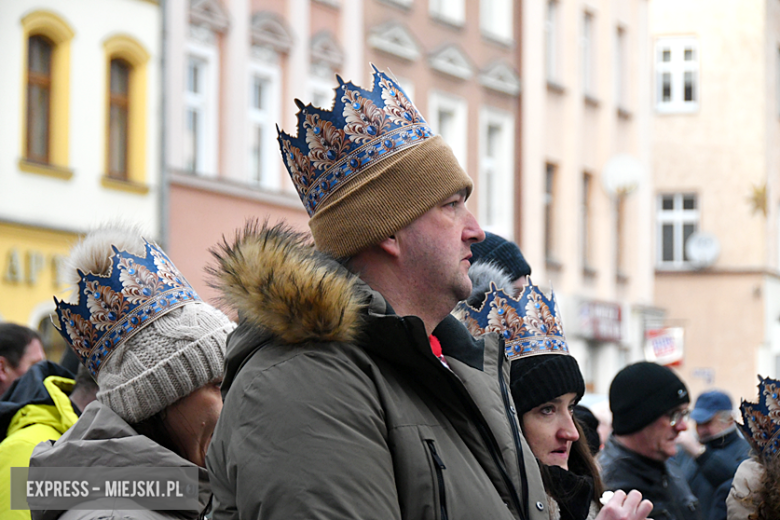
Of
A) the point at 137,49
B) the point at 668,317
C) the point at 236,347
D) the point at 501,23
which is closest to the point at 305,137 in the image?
the point at 236,347

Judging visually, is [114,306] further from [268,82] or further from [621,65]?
[621,65]

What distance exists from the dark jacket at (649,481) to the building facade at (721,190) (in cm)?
2712

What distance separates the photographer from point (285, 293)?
2.53 meters

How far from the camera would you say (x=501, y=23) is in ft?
80.0

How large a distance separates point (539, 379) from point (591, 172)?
2322 centimetres

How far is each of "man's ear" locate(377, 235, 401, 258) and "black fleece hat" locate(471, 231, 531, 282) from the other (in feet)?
5.76

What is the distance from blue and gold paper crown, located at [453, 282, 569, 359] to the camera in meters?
3.98

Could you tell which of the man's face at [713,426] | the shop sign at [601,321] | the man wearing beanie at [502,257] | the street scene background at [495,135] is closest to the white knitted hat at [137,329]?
the street scene background at [495,135]

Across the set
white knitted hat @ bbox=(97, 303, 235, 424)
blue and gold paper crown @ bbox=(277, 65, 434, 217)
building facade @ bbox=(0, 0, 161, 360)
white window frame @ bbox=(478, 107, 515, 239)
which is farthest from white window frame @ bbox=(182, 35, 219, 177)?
blue and gold paper crown @ bbox=(277, 65, 434, 217)

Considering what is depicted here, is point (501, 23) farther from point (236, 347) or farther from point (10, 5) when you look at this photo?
point (236, 347)

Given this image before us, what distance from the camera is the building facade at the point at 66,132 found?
14797 mm

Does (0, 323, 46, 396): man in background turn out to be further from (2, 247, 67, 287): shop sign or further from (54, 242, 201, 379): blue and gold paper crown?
(2, 247, 67, 287): shop sign

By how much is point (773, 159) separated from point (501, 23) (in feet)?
39.2

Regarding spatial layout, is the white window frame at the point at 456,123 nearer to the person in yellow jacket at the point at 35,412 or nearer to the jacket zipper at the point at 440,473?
the person in yellow jacket at the point at 35,412
